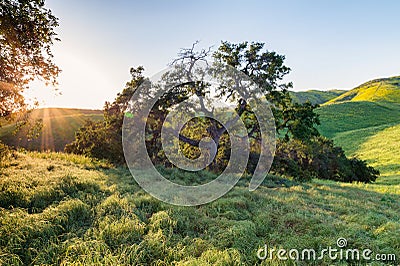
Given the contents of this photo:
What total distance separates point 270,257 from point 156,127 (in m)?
12.0

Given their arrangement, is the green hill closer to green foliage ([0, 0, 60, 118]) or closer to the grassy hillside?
the grassy hillside

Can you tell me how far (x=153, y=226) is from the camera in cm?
579

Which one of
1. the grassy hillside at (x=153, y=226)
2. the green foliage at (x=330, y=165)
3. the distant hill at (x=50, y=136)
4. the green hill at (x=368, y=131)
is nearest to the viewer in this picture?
the grassy hillside at (x=153, y=226)

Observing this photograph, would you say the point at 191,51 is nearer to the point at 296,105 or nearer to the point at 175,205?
the point at 296,105

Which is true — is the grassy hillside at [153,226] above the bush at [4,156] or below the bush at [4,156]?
below

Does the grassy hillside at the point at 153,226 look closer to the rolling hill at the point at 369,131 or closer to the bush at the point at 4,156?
the bush at the point at 4,156

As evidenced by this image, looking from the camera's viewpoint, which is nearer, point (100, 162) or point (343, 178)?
point (100, 162)

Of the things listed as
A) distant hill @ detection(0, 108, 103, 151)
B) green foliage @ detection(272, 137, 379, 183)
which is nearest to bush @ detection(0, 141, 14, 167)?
distant hill @ detection(0, 108, 103, 151)

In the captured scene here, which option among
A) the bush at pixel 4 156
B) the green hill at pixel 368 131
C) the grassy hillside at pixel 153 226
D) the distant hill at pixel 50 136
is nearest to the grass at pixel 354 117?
the green hill at pixel 368 131

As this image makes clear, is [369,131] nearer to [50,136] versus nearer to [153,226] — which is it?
[153,226]

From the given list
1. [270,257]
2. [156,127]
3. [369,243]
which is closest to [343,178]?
[156,127]

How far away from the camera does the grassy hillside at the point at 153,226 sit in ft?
15.0

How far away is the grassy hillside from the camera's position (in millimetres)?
4566

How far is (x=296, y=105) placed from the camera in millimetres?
14375
